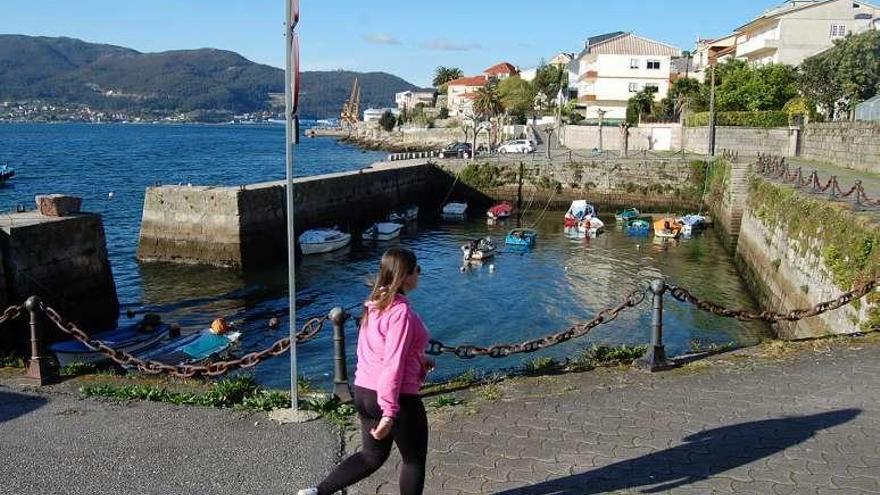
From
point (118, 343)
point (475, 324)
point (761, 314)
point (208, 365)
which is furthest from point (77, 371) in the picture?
point (475, 324)

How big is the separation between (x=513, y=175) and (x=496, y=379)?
40653mm

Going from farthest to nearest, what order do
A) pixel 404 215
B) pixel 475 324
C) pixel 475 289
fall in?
pixel 404 215
pixel 475 289
pixel 475 324

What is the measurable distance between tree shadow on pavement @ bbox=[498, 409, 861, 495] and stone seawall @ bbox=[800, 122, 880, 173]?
927 inches

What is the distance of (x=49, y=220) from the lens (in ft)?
57.3

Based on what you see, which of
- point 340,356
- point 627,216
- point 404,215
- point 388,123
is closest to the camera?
point 340,356

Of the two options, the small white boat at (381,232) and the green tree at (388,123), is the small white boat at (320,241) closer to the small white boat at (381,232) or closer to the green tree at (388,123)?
the small white boat at (381,232)

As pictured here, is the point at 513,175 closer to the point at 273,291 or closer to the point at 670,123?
the point at 670,123

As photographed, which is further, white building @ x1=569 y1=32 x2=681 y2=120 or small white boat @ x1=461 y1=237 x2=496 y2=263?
white building @ x1=569 y1=32 x2=681 y2=120

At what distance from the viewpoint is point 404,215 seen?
40.0 meters

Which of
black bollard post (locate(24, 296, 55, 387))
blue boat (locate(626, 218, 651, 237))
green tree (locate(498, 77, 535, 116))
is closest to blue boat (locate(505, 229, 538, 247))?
blue boat (locate(626, 218, 651, 237))

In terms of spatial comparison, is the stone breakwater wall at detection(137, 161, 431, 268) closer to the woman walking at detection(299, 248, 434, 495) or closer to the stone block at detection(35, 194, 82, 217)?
the stone block at detection(35, 194, 82, 217)

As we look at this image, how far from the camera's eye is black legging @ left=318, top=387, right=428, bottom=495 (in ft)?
15.7

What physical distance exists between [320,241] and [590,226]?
14137 mm

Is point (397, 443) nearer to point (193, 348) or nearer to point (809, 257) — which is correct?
point (193, 348)
